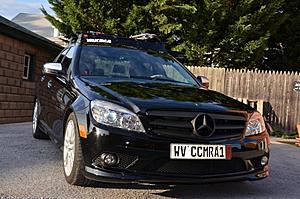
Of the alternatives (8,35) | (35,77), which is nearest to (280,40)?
(35,77)

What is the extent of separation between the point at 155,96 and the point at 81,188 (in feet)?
3.64

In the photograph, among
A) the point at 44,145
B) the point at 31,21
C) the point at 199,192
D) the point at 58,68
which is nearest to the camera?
the point at 199,192

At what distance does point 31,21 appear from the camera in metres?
31.1

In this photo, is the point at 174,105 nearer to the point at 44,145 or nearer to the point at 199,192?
the point at 199,192

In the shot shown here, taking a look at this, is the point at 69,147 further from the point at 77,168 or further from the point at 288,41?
the point at 288,41

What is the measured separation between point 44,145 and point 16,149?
1.78ft

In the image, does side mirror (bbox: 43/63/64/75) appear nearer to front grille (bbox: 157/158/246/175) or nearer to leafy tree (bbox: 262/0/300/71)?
front grille (bbox: 157/158/246/175)

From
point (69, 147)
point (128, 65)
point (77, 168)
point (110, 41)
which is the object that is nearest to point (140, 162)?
point (77, 168)

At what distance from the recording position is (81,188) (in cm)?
367

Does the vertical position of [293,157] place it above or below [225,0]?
below

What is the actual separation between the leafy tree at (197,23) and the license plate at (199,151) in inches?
415

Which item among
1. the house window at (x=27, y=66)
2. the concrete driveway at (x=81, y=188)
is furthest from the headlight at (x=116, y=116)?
the house window at (x=27, y=66)

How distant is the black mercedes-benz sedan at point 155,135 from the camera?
3.24m

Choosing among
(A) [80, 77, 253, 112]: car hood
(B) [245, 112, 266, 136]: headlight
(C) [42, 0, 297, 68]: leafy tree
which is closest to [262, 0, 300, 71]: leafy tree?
(C) [42, 0, 297, 68]: leafy tree
